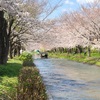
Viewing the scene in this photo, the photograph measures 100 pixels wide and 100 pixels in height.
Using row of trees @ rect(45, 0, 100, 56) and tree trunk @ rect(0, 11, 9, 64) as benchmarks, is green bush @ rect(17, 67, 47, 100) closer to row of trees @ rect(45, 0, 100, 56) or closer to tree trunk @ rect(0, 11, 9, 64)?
tree trunk @ rect(0, 11, 9, 64)

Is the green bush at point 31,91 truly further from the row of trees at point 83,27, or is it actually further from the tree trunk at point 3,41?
the row of trees at point 83,27

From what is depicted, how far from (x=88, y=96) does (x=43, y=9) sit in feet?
45.0

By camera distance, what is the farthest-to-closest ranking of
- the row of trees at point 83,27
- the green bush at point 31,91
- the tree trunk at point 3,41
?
the row of trees at point 83,27 < the tree trunk at point 3,41 < the green bush at point 31,91

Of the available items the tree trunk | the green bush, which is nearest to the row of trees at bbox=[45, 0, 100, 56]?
the tree trunk

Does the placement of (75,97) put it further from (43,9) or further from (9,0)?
(43,9)

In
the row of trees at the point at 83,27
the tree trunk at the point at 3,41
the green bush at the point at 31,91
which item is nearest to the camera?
→ the green bush at the point at 31,91

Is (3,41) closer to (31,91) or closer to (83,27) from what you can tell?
(31,91)

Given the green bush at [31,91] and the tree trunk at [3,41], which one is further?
the tree trunk at [3,41]

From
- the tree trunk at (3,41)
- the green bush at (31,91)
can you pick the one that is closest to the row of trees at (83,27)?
the tree trunk at (3,41)

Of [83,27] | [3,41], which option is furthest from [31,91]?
[83,27]

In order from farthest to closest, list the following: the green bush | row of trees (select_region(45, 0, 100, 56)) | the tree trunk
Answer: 1. row of trees (select_region(45, 0, 100, 56))
2. the tree trunk
3. the green bush

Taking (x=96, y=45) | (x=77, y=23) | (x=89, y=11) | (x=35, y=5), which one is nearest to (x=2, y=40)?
(x=35, y=5)

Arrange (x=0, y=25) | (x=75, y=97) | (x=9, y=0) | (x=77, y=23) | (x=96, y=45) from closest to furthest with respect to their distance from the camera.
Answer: (x=75, y=97) → (x=9, y=0) → (x=0, y=25) → (x=96, y=45) → (x=77, y=23)

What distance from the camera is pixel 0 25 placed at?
23.3 m
